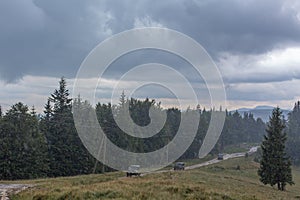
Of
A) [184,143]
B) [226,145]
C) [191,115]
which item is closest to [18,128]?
[184,143]

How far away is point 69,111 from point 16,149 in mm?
17575

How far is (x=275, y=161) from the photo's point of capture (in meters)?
56.4

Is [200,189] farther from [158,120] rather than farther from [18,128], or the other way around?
[158,120]

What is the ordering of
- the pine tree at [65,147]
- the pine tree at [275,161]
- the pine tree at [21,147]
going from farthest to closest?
the pine tree at [65,147], the pine tree at [21,147], the pine tree at [275,161]

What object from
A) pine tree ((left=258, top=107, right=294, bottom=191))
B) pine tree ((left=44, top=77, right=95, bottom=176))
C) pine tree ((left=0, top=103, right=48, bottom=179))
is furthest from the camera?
pine tree ((left=44, top=77, right=95, bottom=176))

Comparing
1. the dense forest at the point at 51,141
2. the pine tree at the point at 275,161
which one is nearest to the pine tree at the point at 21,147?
the dense forest at the point at 51,141

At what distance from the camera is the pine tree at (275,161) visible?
183 feet

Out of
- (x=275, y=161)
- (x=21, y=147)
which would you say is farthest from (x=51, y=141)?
(x=275, y=161)

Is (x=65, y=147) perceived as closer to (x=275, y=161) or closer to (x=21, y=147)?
(x=21, y=147)

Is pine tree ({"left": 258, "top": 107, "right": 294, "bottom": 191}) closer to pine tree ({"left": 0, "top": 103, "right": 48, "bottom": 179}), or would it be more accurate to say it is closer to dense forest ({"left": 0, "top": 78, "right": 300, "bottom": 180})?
dense forest ({"left": 0, "top": 78, "right": 300, "bottom": 180})

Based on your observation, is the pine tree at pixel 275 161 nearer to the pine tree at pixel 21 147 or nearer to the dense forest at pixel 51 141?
the dense forest at pixel 51 141

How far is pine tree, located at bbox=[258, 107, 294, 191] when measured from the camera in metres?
55.7

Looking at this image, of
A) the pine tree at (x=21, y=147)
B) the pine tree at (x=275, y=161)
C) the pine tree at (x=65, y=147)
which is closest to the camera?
the pine tree at (x=275, y=161)

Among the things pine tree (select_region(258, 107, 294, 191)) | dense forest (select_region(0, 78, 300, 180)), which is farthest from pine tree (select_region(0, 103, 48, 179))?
pine tree (select_region(258, 107, 294, 191))
